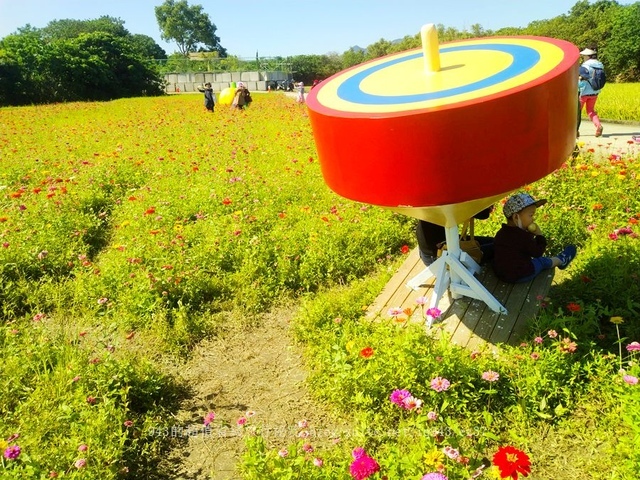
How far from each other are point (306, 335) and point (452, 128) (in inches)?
74.3

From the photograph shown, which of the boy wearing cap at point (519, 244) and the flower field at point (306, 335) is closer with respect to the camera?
the flower field at point (306, 335)

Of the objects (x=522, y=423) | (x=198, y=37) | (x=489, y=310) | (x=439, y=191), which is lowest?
(x=522, y=423)

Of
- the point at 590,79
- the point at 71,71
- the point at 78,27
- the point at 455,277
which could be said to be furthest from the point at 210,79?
the point at 78,27

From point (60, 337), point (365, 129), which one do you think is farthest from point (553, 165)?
point (60, 337)

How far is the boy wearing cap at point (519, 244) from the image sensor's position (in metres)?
3.26

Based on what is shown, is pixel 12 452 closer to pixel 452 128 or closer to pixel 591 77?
pixel 452 128

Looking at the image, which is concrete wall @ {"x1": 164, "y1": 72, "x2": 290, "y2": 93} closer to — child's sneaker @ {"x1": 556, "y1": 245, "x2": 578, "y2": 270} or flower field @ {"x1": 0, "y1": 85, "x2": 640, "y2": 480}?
flower field @ {"x1": 0, "y1": 85, "x2": 640, "y2": 480}

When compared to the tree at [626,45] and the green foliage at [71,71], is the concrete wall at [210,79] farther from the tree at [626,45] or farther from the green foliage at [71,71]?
the tree at [626,45]

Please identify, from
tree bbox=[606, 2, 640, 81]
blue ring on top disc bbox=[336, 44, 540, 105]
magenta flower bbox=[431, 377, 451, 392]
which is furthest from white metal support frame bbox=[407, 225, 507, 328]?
tree bbox=[606, 2, 640, 81]

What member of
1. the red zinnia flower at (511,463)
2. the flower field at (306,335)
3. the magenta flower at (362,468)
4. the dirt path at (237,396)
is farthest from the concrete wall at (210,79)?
the red zinnia flower at (511,463)

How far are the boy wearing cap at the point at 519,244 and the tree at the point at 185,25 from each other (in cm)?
11357

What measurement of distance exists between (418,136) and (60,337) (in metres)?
2.63

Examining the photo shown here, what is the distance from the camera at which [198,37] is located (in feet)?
360

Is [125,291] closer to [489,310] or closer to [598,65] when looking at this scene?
[489,310]
